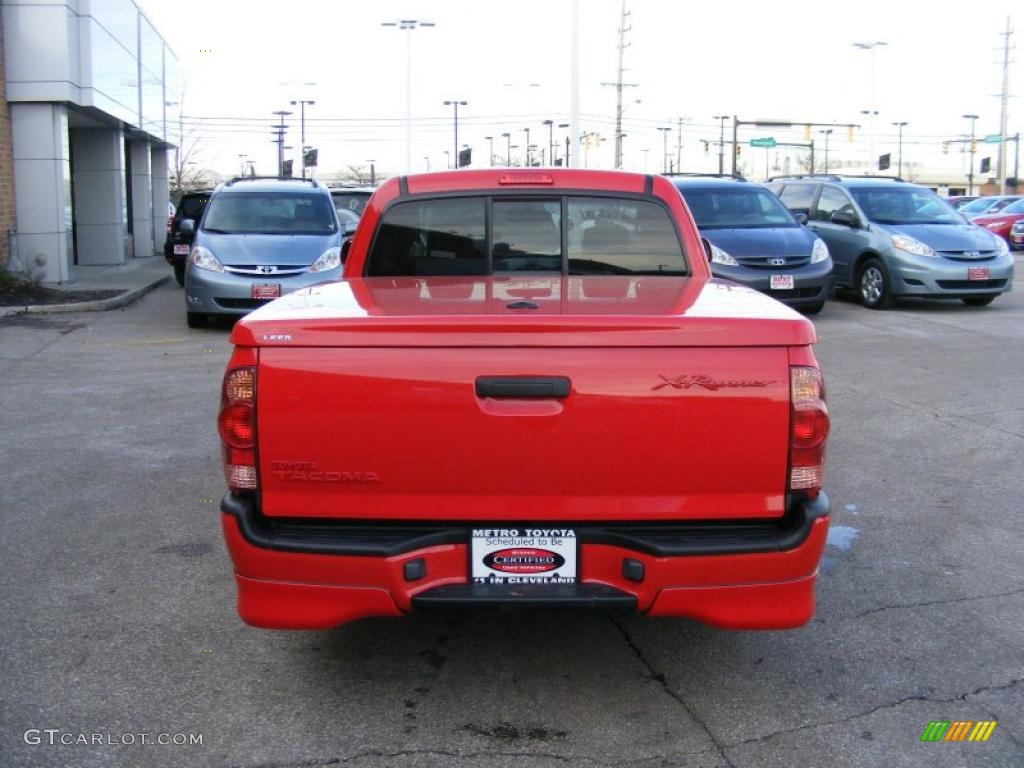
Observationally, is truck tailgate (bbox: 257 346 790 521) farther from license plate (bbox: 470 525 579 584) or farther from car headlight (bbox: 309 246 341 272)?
car headlight (bbox: 309 246 341 272)

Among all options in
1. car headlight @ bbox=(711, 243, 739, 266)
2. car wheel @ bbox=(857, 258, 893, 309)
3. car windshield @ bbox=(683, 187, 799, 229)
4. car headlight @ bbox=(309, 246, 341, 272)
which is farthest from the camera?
car wheel @ bbox=(857, 258, 893, 309)

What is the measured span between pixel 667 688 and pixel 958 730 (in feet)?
3.18

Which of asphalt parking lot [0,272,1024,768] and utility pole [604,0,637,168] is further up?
utility pole [604,0,637,168]

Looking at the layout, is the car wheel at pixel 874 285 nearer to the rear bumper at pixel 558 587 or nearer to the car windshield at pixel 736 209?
the car windshield at pixel 736 209

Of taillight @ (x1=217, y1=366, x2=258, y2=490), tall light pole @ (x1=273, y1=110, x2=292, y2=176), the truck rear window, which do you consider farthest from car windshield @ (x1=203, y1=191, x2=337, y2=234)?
tall light pole @ (x1=273, y1=110, x2=292, y2=176)

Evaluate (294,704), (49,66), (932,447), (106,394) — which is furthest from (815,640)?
(49,66)

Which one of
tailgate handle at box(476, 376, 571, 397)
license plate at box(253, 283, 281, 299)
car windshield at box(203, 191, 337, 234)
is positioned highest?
car windshield at box(203, 191, 337, 234)

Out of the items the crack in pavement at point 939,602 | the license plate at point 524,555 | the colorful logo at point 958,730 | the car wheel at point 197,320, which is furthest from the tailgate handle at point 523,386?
the car wheel at point 197,320

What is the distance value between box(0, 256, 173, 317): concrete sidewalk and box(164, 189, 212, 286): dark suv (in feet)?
1.56

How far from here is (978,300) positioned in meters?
15.5

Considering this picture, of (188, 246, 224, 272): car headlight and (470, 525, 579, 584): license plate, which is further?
(188, 246, 224, 272): car headlight

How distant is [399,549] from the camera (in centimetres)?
330

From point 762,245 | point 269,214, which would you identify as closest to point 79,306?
point 269,214

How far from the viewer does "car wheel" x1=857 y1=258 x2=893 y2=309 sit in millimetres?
15102
